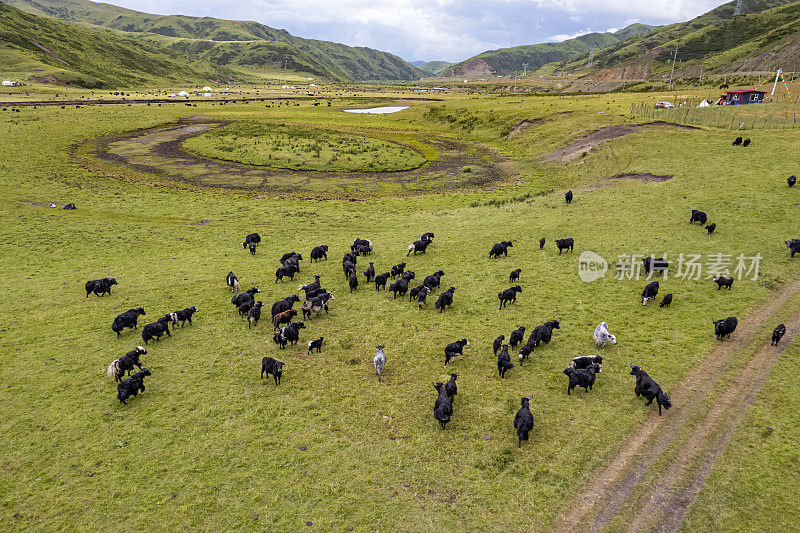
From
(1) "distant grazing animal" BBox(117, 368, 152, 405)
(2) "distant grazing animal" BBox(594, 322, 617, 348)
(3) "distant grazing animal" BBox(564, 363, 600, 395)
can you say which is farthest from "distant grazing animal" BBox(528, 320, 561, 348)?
(1) "distant grazing animal" BBox(117, 368, 152, 405)

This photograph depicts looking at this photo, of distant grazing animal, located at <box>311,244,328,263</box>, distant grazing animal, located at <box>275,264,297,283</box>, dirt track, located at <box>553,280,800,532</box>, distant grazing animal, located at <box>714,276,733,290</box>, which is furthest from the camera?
distant grazing animal, located at <box>311,244,328,263</box>

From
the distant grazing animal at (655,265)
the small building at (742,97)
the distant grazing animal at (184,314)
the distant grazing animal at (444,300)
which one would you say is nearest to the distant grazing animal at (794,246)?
the distant grazing animal at (655,265)

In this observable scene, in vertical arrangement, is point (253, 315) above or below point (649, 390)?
below

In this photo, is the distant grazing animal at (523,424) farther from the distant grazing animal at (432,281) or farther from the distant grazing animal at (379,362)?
the distant grazing animal at (432,281)

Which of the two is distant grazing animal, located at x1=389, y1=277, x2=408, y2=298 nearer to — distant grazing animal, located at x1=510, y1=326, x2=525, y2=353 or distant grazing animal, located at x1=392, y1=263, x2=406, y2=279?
distant grazing animal, located at x1=392, y1=263, x2=406, y2=279

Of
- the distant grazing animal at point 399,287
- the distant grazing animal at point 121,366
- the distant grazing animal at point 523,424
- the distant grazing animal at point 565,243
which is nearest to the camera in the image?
the distant grazing animal at point 523,424

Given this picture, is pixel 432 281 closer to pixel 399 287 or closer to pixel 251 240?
pixel 399 287

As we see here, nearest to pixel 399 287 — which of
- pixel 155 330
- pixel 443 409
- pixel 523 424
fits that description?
pixel 443 409
